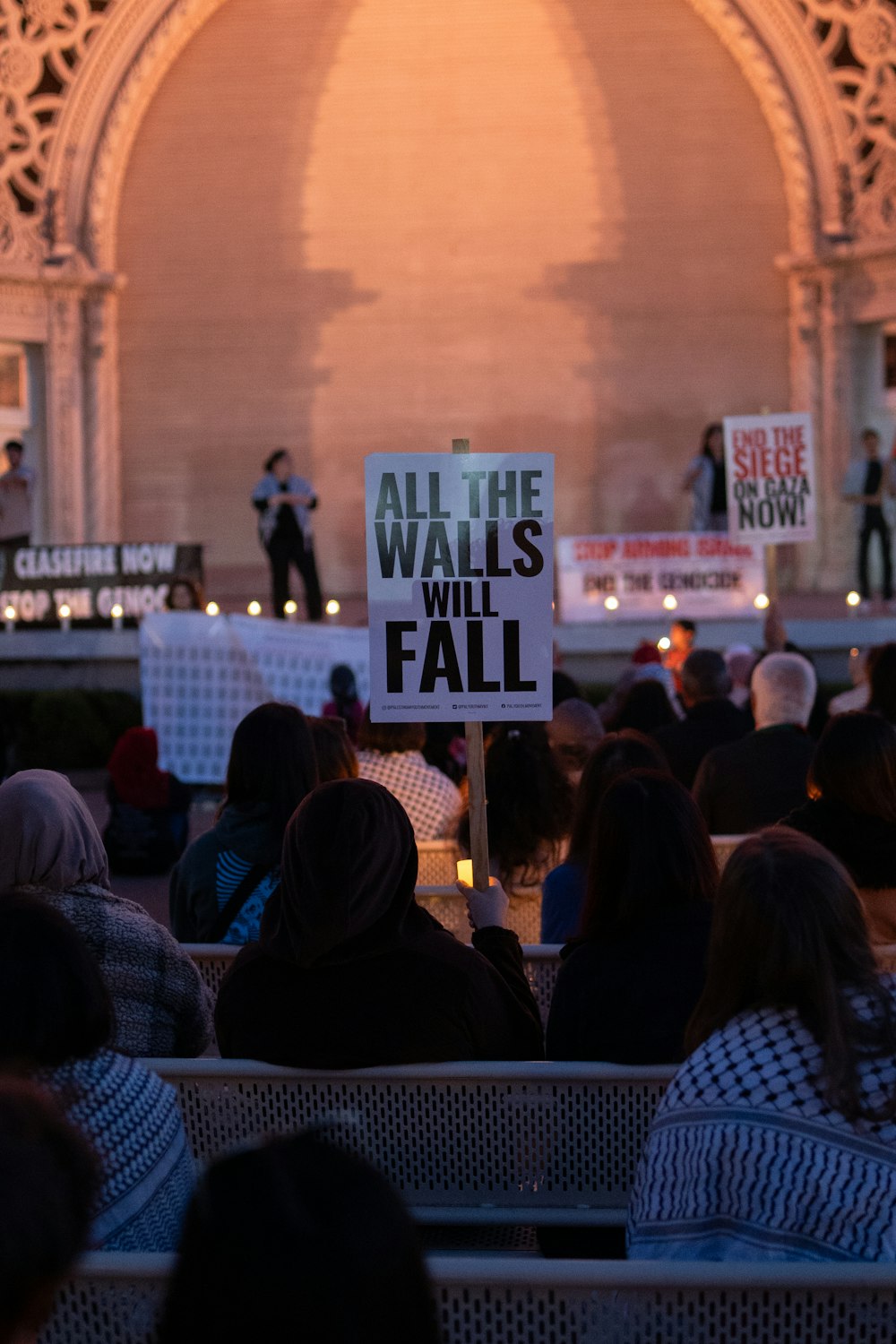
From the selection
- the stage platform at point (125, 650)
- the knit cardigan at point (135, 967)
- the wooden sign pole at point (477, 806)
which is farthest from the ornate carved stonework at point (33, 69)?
the knit cardigan at point (135, 967)

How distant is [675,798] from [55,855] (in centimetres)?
137

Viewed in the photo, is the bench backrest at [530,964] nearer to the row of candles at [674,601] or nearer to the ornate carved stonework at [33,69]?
the row of candles at [674,601]

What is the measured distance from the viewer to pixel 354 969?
10.8ft

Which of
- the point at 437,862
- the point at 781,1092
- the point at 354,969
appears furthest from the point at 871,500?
the point at 781,1092

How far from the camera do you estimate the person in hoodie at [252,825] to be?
16.3 feet

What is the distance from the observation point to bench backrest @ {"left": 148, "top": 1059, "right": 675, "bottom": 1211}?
3.14m

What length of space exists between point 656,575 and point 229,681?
4423mm

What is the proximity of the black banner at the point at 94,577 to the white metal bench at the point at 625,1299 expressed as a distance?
12527 mm

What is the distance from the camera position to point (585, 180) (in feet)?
61.3

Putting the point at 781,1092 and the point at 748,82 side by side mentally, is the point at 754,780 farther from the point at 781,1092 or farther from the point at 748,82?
the point at 748,82

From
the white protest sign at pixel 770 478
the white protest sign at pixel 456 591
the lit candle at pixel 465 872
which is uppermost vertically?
the white protest sign at pixel 770 478

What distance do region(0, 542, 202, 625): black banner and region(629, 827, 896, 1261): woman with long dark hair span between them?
12159 millimetres

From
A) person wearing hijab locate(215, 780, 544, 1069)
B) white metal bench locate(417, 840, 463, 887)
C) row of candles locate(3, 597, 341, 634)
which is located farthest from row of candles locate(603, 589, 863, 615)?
person wearing hijab locate(215, 780, 544, 1069)

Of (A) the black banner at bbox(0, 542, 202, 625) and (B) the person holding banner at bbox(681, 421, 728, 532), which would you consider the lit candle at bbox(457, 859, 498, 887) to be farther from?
(B) the person holding banner at bbox(681, 421, 728, 532)
